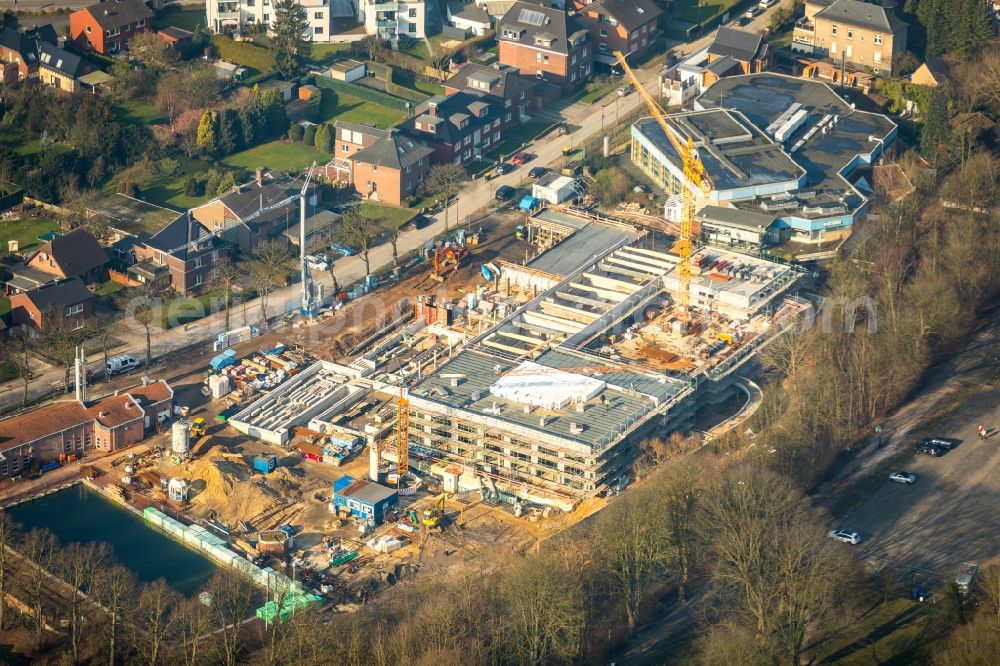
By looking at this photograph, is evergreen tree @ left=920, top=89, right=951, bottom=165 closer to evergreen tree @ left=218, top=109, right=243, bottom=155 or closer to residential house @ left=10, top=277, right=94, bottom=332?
evergreen tree @ left=218, top=109, right=243, bottom=155

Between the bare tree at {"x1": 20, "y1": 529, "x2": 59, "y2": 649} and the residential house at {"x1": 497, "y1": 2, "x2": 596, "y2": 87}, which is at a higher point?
the residential house at {"x1": 497, "y1": 2, "x2": 596, "y2": 87}

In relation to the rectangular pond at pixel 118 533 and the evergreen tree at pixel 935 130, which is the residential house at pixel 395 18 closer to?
the evergreen tree at pixel 935 130

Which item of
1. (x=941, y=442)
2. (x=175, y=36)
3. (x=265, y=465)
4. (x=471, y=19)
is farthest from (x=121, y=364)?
(x=471, y=19)

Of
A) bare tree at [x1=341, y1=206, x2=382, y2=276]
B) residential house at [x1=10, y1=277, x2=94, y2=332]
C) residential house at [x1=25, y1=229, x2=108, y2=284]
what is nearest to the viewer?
residential house at [x1=10, y1=277, x2=94, y2=332]

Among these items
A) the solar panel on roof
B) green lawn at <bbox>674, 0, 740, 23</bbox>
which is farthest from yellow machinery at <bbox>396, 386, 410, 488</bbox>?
green lawn at <bbox>674, 0, 740, 23</bbox>

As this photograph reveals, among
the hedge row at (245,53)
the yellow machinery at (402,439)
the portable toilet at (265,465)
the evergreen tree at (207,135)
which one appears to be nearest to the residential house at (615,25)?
the hedge row at (245,53)

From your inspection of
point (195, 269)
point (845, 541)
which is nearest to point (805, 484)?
point (845, 541)

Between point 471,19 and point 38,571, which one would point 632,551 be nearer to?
point 38,571

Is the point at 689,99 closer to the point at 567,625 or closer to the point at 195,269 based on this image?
the point at 195,269
